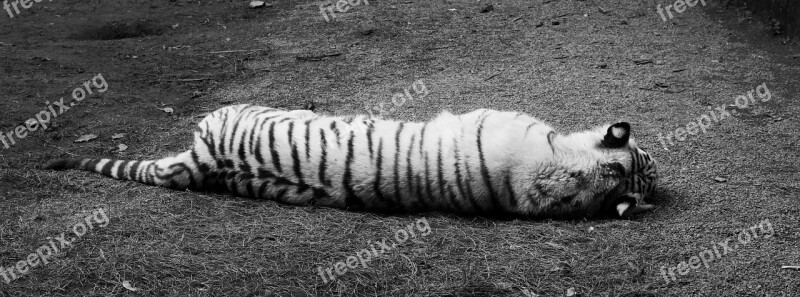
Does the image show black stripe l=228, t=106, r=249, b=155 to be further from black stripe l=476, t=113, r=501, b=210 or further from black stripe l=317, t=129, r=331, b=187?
black stripe l=476, t=113, r=501, b=210

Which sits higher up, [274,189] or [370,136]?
[370,136]

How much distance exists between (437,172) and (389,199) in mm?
277

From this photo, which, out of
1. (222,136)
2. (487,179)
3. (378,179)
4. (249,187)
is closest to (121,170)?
(222,136)

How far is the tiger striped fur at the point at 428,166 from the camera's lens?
3736 mm

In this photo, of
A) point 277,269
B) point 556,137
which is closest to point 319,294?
point 277,269

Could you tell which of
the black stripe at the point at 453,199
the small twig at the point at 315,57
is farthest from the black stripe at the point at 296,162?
the small twig at the point at 315,57

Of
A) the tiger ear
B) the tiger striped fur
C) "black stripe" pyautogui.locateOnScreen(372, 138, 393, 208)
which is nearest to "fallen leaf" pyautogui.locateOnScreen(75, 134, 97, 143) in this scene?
the tiger striped fur

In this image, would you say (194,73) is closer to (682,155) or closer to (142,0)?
(142,0)

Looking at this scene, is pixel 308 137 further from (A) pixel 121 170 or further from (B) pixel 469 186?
(A) pixel 121 170

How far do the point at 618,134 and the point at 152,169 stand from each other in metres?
2.44

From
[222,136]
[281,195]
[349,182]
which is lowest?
[281,195]

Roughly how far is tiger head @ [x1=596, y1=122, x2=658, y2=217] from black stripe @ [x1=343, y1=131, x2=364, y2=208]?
3.99ft

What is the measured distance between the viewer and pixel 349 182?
3.84m

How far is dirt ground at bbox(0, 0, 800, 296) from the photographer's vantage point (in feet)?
11.2
